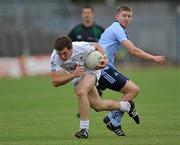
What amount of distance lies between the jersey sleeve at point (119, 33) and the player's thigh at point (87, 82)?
95 cm

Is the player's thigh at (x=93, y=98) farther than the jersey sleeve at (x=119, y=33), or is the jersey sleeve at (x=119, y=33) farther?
the jersey sleeve at (x=119, y=33)

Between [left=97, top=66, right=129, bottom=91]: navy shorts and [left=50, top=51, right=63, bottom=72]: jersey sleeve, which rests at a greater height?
[left=50, top=51, right=63, bottom=72]: jersey sleeve

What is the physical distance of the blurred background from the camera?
4353cm

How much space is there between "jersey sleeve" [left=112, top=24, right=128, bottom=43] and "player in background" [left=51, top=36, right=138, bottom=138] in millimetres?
604

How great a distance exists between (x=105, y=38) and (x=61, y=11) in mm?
32510

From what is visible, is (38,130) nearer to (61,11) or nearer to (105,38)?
(105,38)

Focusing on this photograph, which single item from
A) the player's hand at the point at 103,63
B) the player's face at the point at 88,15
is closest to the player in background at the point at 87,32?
the player's face at the point at 88,15

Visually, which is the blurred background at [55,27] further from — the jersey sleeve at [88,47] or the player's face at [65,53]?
the player's face at [65,53]

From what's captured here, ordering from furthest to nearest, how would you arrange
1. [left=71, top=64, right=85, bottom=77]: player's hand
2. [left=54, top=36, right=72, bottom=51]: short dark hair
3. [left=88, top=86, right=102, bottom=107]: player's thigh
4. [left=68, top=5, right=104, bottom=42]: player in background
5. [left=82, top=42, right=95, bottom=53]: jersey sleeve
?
[left=68, top=5, right=104, bottom=42]: player in background < [left=88, top=86, right=102, bottom=107]: player's thigh < [left=82, top=42, right=95, bottom=53]: jersey sleeve < [left=71, top=64, right=85, bottom=77]: player's hand < [left=54, top=36, right=72, bottom=51]: short dark hair

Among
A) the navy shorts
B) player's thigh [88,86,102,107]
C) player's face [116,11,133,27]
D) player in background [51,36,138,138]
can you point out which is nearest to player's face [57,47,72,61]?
player in background [51,36,138,138]

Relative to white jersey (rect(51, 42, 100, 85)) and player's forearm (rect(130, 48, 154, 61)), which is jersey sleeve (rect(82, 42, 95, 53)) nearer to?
white jersey (rect(51, 42, 100, 85))

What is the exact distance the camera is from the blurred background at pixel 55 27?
43531mm

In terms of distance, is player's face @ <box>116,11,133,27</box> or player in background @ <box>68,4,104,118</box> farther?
player in background @ <box>68,4,104,118</box>

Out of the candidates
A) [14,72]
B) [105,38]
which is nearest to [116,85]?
[105,38]
